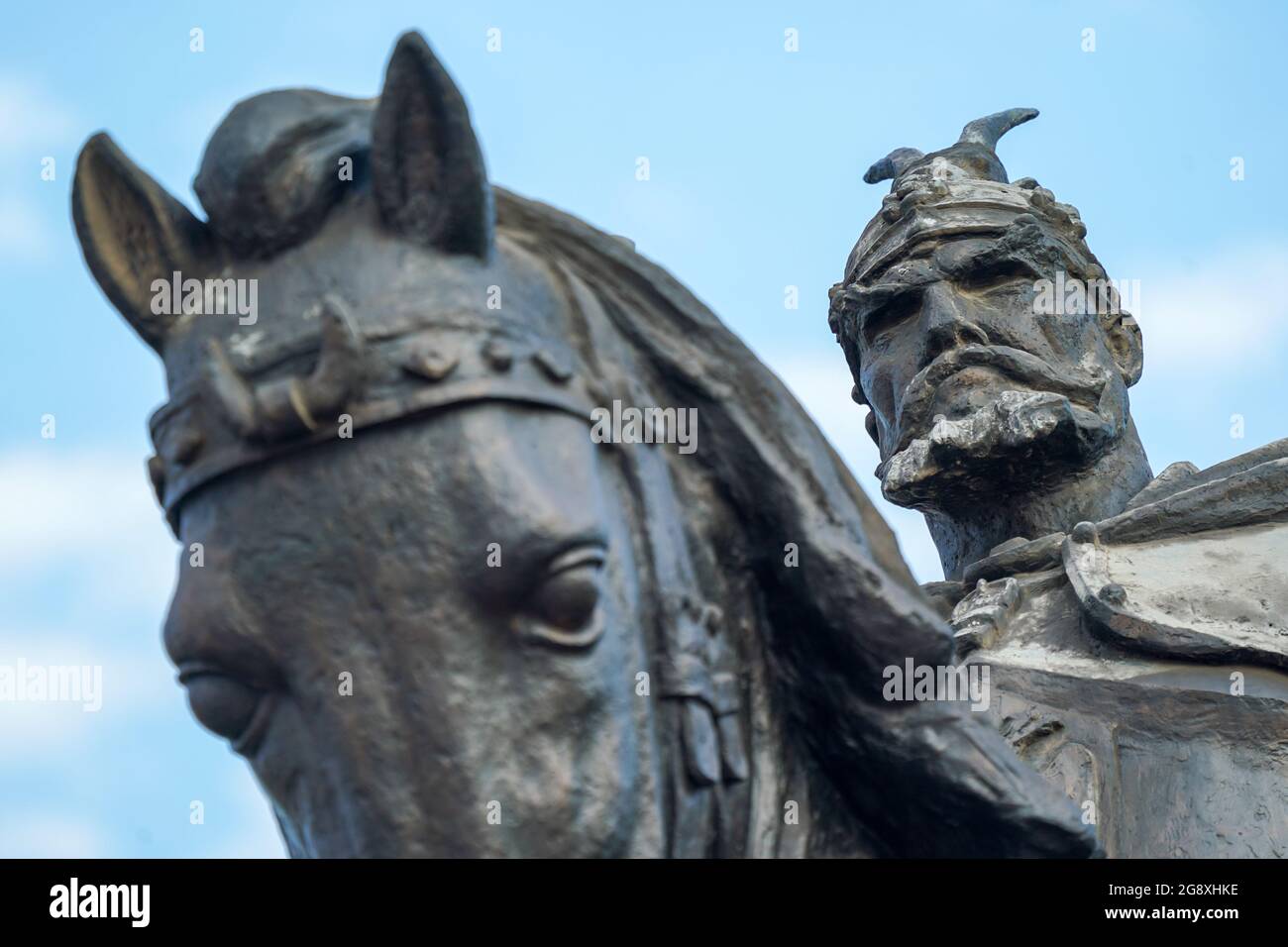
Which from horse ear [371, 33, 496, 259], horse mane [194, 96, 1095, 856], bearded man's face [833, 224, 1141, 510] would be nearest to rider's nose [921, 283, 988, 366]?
bearded man's face [833, 224, 1141, 510]

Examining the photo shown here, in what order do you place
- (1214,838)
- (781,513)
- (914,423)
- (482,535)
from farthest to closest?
(914,423) < (1214,838) < (781,513) < (482,535)

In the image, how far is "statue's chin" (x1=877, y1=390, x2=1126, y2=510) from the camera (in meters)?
5.23

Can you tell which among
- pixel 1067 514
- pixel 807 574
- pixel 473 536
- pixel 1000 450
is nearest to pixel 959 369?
pixel 1000 450

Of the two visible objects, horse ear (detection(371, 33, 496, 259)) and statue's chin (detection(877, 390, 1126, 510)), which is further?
statue's chin (detection(877, 390, 1126, 510))

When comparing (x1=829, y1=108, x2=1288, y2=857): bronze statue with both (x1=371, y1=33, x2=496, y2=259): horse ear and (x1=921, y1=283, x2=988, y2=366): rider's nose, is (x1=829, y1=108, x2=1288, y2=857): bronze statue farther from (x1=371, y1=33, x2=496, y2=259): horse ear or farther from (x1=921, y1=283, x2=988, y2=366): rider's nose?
(x1=371, y1=33, x2=496, y2=259): horse ear

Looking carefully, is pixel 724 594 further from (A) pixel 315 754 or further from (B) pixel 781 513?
(A) pixel 315 754

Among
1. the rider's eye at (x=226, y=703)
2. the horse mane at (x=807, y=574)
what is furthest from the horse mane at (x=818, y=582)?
the rider's eye at (x=226, y=703)

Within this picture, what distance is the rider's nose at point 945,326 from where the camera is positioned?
5469 mm

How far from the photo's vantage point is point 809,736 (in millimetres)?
3000

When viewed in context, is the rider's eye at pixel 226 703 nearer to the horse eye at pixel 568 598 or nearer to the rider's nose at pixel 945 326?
the horse eye at pixel 568 598

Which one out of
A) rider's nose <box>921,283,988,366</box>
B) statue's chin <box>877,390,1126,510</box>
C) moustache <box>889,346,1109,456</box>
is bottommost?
statue's chin <box>877,390,1126,510</box>

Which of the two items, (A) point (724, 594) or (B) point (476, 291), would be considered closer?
(B) point (476, 291)
